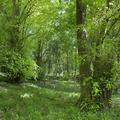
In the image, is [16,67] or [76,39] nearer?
[76,39]

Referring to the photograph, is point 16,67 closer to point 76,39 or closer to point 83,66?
point 76,39

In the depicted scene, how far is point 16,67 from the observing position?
23531mm

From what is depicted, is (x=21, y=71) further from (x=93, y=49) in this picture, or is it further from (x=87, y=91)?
(x=93, y=49)

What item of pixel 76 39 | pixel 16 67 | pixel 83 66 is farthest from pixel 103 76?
pixel 16 67

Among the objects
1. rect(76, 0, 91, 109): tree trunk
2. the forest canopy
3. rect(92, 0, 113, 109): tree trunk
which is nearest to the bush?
the forest canopy

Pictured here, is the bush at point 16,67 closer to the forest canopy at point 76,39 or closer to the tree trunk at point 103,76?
the forest canopy at point 76,39

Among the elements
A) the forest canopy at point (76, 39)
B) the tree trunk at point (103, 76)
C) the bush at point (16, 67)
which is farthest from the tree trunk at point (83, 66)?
the bush at point (16, 67)

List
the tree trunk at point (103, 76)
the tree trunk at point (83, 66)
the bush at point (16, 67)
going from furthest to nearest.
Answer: the bush at point (16, 67) → the tree trunk at point (83, 66) → the tree trunk at point (103, 76)

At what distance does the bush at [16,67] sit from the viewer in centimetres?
2233

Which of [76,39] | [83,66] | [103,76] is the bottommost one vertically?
[103,76]

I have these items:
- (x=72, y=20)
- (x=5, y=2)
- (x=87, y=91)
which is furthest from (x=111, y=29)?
(x=5, y=2)

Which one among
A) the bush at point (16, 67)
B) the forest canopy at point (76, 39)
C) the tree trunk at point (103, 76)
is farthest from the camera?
the bush at point (16, 67)

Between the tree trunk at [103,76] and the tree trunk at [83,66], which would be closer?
the tree trunk at [103,76]

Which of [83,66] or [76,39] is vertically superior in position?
[76,39]
